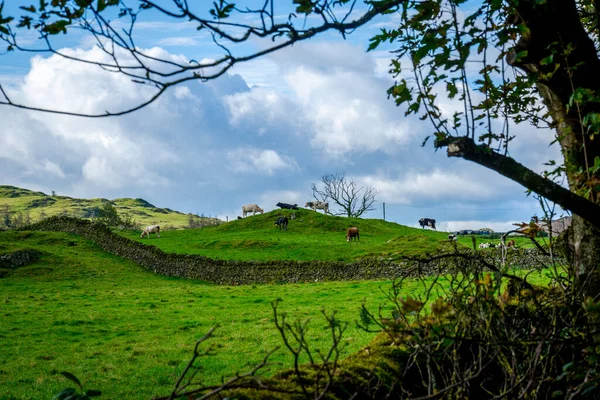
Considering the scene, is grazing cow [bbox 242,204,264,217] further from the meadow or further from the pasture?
the pasture

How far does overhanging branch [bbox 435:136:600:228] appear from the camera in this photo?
4.08 meters

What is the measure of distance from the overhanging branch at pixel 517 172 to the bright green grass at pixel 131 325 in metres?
1.14

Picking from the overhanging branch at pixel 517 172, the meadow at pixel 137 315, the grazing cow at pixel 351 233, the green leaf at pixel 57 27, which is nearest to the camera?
the green leaf at pixel 57 27

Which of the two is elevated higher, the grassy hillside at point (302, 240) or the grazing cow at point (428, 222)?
the grazing cow at point (428, 222)

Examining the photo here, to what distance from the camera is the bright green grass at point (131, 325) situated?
12.3 m

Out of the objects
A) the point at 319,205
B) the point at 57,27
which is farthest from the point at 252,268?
the point at 319,205

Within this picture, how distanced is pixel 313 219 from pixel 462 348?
57.5 metres

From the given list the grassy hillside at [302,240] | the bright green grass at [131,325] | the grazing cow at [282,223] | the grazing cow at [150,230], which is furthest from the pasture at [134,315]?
the grazing cow at [150,230]

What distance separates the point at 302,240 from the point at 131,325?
30.9m

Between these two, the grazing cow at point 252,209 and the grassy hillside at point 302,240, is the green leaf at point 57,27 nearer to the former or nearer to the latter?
the grassy hillside at point 302,240

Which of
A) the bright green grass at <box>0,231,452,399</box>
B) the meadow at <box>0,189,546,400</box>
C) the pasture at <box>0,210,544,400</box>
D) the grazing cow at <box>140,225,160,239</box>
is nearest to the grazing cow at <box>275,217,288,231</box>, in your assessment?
the grazing cow at <box>140,225,160,239</box>

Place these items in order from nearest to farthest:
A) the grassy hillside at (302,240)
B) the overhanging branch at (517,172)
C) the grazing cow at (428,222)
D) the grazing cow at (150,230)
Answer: the overhanging branch at (517,172), the grassy hillside at (302,240), the grazing cow at (150,230), the grazing cow at (428,222)

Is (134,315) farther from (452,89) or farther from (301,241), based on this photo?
(301,241)

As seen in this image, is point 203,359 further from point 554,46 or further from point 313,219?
point 313,219
